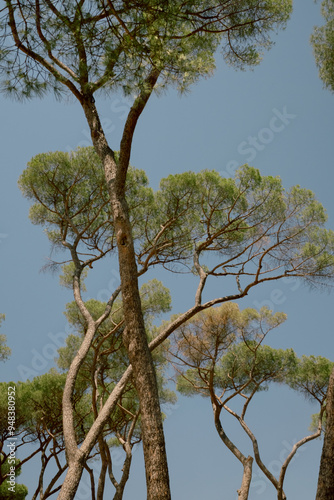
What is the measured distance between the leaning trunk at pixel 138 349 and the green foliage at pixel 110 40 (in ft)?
2.14

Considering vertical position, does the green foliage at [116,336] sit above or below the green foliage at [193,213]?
below

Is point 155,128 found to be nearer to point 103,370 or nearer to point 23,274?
point 23,274

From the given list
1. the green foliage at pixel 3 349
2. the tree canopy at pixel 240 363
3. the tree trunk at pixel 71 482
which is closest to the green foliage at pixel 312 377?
the tree canopy at pixel 240 363

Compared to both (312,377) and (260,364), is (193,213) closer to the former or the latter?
(260,364)

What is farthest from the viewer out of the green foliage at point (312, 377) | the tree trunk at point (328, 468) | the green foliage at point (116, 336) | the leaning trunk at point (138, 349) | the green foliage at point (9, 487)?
the green foliage at point (312, 377)

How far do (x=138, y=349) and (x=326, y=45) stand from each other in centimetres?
392

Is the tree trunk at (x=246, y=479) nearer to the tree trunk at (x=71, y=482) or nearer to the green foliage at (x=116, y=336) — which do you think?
the green foliage at (x=116, y=336)

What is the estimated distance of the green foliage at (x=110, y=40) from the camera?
149 inches

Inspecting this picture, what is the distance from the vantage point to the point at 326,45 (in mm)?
5043

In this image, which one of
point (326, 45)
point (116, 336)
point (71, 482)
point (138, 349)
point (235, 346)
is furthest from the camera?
point (235, 346)

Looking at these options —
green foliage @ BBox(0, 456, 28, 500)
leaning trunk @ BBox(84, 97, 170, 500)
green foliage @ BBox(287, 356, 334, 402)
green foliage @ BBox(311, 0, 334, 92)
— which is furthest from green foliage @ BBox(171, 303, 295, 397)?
leaning trunk @ BBox(84, 97, 170, 500)

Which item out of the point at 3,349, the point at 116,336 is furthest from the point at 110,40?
the point at 3,349

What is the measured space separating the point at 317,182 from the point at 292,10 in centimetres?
659

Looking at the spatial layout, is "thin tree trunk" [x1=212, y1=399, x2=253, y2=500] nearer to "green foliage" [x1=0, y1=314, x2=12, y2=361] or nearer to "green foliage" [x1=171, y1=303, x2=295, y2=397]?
"green foliage" [x1=171, y1=303, x2=295, y2=397]
